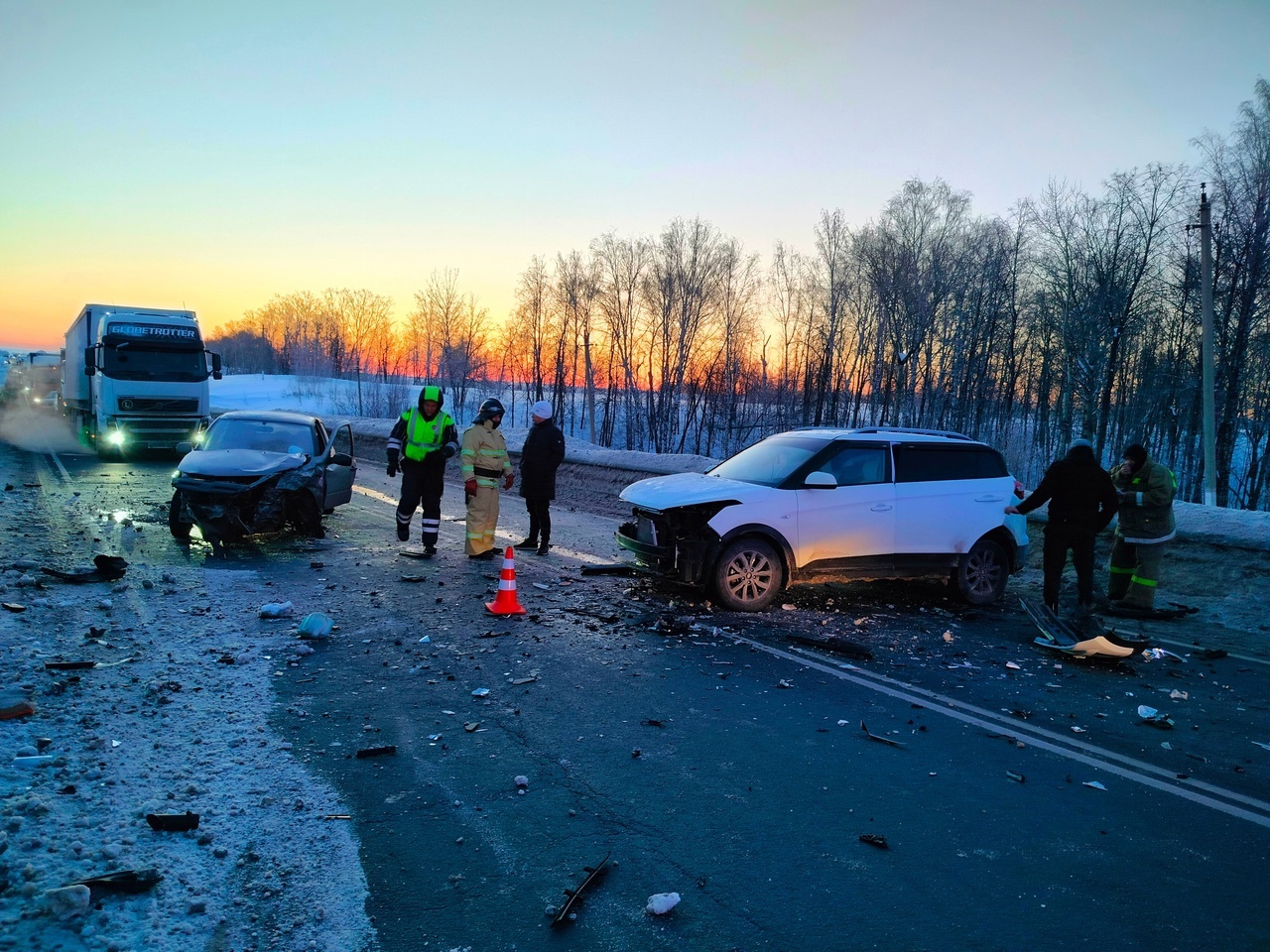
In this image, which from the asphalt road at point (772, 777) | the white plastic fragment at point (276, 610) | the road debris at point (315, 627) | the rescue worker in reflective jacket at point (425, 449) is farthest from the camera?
the rescue worker in reflective jacket at point (425, 449)

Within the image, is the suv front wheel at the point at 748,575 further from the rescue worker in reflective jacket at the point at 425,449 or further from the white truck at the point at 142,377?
the white truck at the point at 142,377

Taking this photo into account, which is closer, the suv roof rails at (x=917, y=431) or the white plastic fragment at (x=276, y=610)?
the white plastic fragment at (x=276, y=610)

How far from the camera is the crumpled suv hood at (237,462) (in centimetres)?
959

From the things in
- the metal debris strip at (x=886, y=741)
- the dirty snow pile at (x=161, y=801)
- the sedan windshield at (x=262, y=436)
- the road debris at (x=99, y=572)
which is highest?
the sedan windshield at (x=262, y=436)

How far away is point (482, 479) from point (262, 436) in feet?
11.5

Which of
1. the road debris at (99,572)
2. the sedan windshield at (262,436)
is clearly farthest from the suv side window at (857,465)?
the road debris at (99,572)

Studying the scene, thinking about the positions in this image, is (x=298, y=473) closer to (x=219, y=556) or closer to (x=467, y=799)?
(x=219, y=556)

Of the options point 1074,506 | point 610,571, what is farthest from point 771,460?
point 1074,506

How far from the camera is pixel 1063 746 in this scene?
493 cm

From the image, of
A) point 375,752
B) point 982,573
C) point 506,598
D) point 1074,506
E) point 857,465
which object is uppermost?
point 857,465

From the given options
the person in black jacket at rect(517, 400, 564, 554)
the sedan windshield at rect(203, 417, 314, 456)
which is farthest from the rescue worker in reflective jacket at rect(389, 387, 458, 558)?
the sedan windshield at rect(203, 417, 314, 456)

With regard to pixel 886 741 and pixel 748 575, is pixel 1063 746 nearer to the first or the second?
pixel 886 741

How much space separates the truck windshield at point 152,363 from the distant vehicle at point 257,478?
10037mm

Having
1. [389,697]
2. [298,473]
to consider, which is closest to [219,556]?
[298,473]
